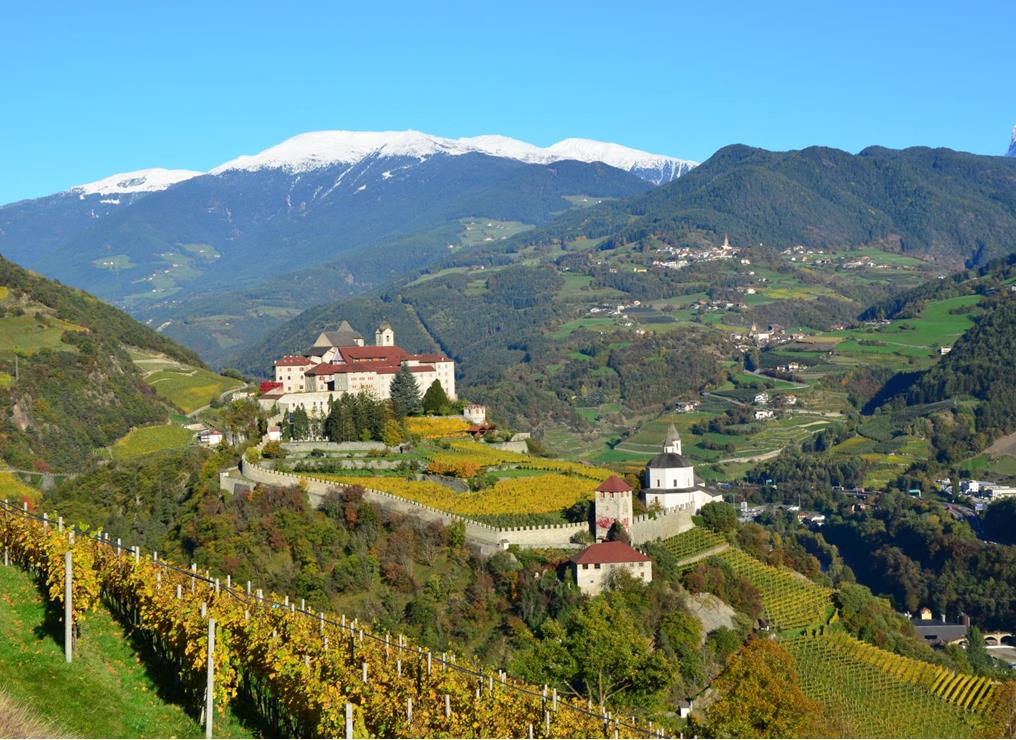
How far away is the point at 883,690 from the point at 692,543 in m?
12.1

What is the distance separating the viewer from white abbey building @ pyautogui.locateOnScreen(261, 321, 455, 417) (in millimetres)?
84250

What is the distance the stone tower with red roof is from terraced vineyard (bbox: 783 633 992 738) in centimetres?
879

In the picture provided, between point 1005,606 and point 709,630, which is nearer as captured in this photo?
point 709,630

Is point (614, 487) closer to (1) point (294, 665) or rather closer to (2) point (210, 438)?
(1) point (294, 665)

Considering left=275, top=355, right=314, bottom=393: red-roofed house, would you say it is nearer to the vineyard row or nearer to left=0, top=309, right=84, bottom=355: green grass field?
left=0, top=309, right=84, bottom=355: green grass field

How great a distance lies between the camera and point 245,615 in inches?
1449

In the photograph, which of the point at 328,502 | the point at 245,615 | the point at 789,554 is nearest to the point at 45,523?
the point at 245,615

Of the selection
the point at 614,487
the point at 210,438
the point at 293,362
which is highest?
the point at 293,362

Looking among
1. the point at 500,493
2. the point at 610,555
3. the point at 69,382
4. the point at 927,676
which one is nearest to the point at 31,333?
the point at 69,382

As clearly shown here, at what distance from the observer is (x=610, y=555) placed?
2315 inches

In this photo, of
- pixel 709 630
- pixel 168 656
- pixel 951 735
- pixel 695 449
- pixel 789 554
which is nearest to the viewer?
pixel 168 656

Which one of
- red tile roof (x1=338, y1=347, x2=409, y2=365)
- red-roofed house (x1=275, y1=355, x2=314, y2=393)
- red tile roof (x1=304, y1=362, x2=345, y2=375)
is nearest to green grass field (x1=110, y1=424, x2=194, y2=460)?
red-roofed house (x1=275, y1=355, x2=314, y2=393)

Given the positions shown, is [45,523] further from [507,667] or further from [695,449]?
[695,449]

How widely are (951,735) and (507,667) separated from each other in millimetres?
16622
